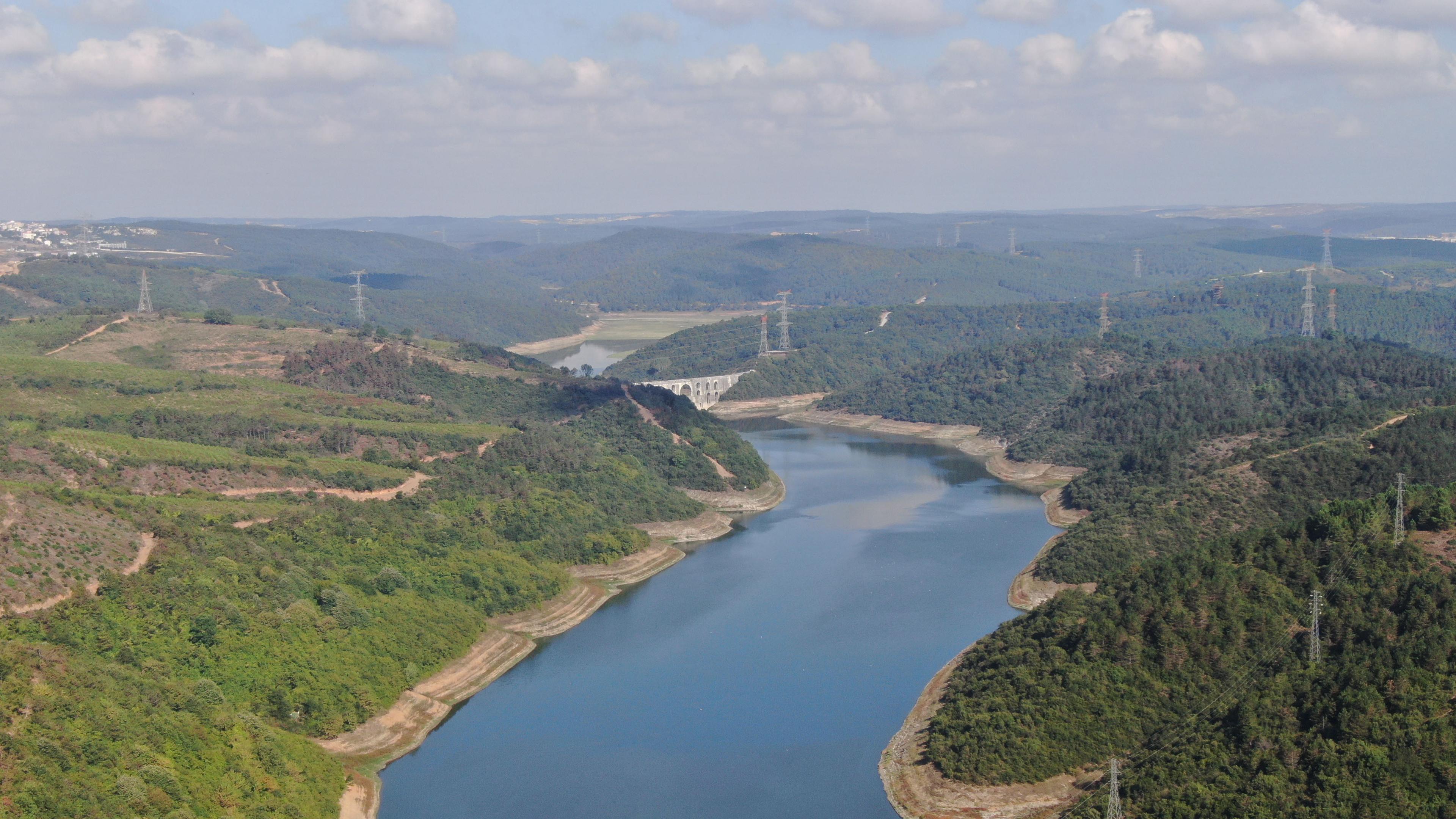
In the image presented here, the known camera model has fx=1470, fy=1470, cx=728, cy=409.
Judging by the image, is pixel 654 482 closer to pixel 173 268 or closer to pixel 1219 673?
pixel 1219 673

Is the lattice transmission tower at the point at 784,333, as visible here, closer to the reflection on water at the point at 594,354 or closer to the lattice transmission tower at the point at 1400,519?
the reflection on water at the point at 594,354

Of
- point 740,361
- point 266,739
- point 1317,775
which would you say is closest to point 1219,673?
point 1317,775

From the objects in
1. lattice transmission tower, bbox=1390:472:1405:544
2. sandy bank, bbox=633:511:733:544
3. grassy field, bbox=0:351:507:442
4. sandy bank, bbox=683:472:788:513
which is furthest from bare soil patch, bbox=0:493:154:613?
lattice transmission tower, bbox=1390:472:1405:544

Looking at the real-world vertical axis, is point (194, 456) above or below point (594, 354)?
above

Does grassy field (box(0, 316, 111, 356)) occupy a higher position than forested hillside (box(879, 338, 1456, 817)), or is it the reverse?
grassy field (box(0, 316, 111, 356))

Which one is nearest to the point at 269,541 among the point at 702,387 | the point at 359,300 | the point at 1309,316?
the point at 702,387

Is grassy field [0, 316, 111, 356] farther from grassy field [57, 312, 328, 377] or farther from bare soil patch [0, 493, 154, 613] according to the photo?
bare soil patch [0, 493, 154, 613]

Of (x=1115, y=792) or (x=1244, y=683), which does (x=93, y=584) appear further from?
(x=1244, y=683)
